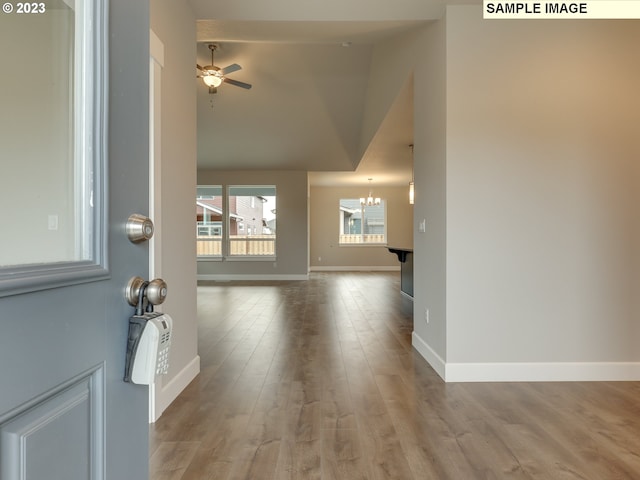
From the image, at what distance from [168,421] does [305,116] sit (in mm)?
6313

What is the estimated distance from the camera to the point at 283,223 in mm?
9273

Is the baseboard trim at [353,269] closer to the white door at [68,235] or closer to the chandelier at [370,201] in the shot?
the chandelier at [370,201]

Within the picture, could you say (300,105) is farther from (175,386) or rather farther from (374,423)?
(374,423)

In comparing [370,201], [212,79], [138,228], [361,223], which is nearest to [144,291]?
[138,228]

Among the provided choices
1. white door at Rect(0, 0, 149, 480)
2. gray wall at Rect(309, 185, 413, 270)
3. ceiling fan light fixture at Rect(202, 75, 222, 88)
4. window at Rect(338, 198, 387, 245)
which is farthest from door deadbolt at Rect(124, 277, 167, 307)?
window at Rect(338, 198, 387, 245)

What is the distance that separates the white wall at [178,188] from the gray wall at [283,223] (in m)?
6.27

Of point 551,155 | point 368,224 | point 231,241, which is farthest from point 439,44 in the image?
point 368,224

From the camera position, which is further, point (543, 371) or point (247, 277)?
point (247, 277)

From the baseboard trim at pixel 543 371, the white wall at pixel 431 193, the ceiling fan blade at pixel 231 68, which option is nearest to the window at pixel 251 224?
the ceiling fan blade at pixel 231 68

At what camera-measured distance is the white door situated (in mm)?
459

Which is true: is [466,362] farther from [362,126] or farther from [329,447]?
[362,126]

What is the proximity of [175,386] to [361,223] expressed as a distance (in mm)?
10323

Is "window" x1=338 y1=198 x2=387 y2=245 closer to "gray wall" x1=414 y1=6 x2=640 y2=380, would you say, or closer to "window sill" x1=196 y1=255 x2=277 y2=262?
"window sill" x1=196 y1=255 x2=277 y2=262

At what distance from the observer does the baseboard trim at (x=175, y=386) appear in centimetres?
225
